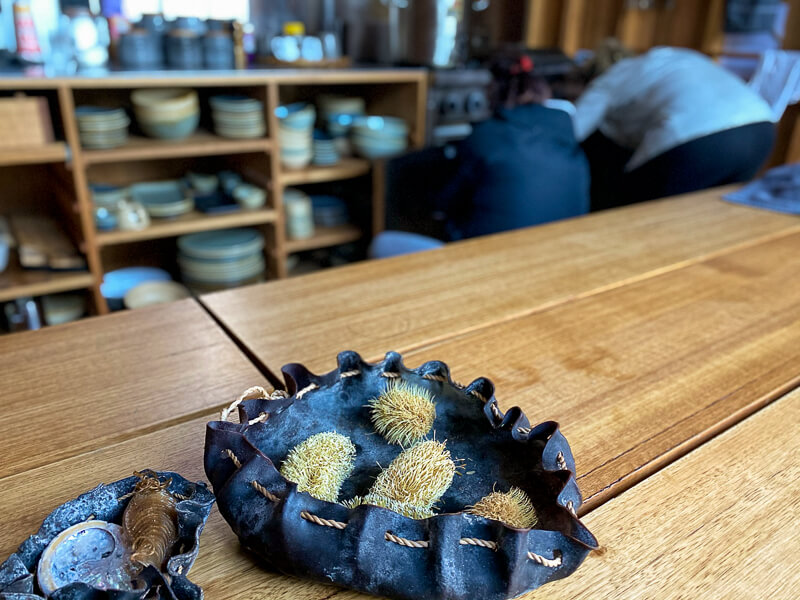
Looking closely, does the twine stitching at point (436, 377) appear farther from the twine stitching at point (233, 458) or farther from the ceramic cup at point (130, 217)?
the ceramic cup at point (130, 217)

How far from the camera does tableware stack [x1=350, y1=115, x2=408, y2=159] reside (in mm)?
2697

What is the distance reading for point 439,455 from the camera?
544 mm

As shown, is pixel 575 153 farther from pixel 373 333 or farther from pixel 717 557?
pixel 717 557

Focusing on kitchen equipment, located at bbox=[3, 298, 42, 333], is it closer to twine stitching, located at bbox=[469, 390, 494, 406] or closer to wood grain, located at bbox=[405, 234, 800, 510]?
wood grain, located at bbox=[405, 234, 800, 510]

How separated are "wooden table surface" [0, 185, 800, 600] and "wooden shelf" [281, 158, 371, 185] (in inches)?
56.5

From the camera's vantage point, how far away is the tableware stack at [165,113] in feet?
7.32

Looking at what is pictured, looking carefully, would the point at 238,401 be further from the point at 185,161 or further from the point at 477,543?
the point at 185,161

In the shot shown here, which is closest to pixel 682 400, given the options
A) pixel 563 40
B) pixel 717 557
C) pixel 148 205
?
pixel 717 557

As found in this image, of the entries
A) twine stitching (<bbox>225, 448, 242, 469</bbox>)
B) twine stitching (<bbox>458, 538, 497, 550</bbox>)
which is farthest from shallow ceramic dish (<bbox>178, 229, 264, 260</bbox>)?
twine stitching (<bbox>458, 538, 497, 550</bbox>)

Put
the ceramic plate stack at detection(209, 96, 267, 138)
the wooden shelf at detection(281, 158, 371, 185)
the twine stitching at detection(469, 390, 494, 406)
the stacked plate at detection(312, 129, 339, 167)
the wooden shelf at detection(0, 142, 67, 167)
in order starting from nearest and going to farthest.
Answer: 1. the twine stitching at detection(469, 390, 494, 406)
2. the wooden shelf at detection(0, 142, 67, 167)
3. the ceramic plate stack at detection(209, 96, 267, 138)
4. the wooden shelf at detection(281, 158, 371, 185)
5. the stacked plate at detection(312, 129, 339, 167)

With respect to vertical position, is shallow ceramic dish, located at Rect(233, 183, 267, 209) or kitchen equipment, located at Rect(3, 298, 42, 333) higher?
shallow ceramic dish, located at Rect(233, 183, 267, 209)

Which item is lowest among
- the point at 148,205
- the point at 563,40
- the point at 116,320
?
the point at 148,205

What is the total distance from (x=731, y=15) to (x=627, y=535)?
13.1 ft

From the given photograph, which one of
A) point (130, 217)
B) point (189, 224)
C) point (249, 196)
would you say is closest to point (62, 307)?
point (130, 217)
